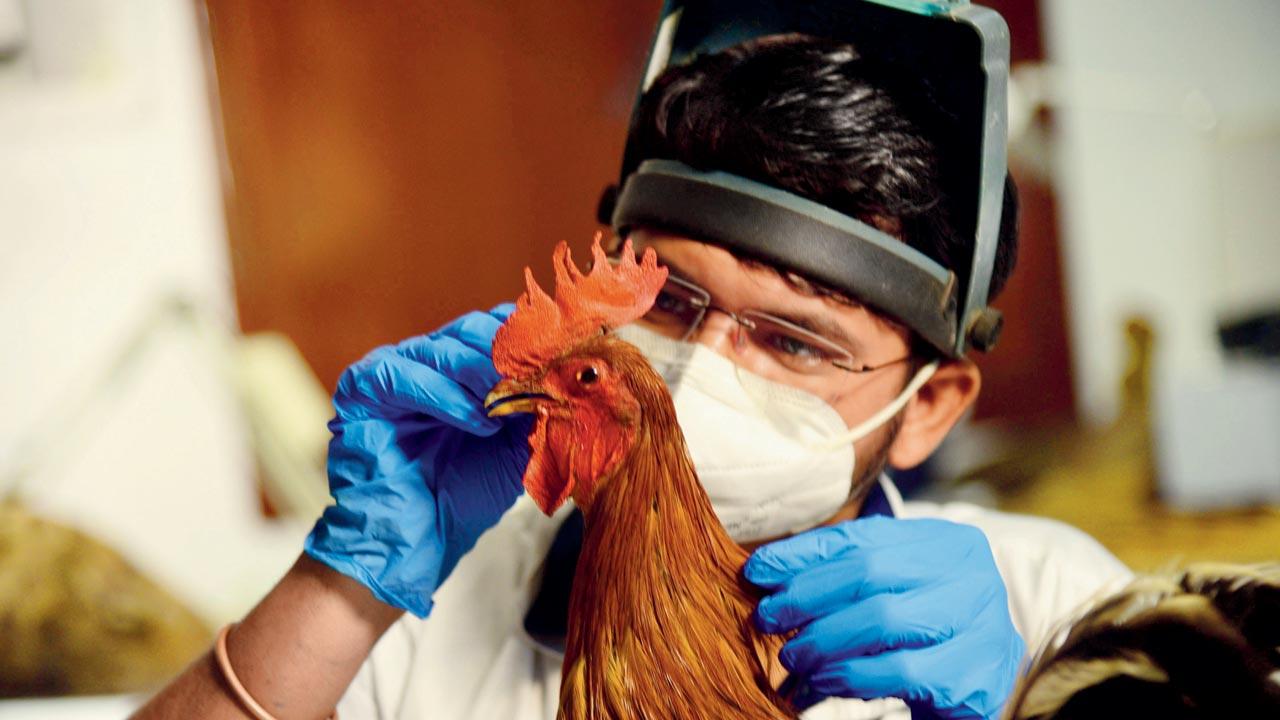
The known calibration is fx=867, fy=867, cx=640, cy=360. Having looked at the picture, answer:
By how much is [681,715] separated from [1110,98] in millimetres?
3402

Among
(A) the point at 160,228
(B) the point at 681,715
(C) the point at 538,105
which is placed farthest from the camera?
(C) the point at 538,105

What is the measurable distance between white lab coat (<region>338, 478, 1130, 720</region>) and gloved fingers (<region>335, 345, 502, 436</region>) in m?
0.50

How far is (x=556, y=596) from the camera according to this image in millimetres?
1532

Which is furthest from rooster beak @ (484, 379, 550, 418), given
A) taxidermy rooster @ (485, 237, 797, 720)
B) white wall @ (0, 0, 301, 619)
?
white wall @ (0, 0, 301, 619)

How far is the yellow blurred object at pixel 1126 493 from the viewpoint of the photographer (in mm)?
2465

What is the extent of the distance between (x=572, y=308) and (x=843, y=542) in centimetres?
46

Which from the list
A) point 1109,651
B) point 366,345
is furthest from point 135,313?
point 1109,651

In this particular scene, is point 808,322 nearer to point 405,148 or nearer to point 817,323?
point 817,323

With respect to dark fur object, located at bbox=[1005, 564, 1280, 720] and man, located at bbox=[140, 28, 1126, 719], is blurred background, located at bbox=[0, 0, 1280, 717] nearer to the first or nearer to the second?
man, located at bbox=[140, 28, 1126, 719]

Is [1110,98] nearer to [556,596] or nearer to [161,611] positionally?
[556,596]

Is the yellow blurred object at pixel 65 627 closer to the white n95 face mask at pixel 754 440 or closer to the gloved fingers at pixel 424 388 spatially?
the gloved fingers at pixel 424 388

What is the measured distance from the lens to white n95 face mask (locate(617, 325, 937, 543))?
1.16 meters

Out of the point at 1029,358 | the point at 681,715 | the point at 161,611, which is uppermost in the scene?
the point at 681,715

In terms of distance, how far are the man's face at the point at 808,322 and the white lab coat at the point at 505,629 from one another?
0.38 meters
